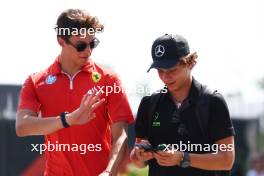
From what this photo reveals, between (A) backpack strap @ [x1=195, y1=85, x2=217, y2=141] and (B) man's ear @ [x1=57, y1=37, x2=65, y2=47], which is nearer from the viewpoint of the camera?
(A) backpack strap @ [x1=195, y1=85, x2=217, y2=141]

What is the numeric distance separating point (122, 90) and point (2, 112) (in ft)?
30.3

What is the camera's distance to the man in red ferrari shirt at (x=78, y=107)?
7.05 metres

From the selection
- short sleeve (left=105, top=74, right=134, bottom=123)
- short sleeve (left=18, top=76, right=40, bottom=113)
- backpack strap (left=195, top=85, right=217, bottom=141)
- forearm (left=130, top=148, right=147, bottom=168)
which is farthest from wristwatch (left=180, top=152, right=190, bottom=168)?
short sleeve (left=18, top=76, right=40, bottom=113)

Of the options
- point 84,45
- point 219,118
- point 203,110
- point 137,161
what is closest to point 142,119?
point 137,161

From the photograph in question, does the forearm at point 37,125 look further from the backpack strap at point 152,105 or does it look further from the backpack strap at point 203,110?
the backpack strap at point 203,110

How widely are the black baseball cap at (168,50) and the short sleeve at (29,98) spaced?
122 cm

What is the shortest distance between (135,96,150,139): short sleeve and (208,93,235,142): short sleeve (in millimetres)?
572

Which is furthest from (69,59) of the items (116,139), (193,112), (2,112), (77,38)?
(2,112)

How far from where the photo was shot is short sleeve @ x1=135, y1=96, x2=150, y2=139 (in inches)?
265

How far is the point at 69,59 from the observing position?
7.24 m

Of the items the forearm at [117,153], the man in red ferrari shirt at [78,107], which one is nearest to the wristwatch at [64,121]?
the man in red ferrari shirt at [78,107]

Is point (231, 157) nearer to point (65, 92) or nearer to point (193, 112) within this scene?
point (193, 112)

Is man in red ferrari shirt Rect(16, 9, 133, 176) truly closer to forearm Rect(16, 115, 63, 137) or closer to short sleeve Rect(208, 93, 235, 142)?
forearm Rect(16, 115, 63, 137)

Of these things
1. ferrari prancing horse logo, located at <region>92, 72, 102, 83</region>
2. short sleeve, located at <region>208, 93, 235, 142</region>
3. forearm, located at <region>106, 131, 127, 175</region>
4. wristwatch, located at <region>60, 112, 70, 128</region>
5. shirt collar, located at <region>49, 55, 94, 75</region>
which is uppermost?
shirt collar, located at <region>49, 55, 94, 75</region>
